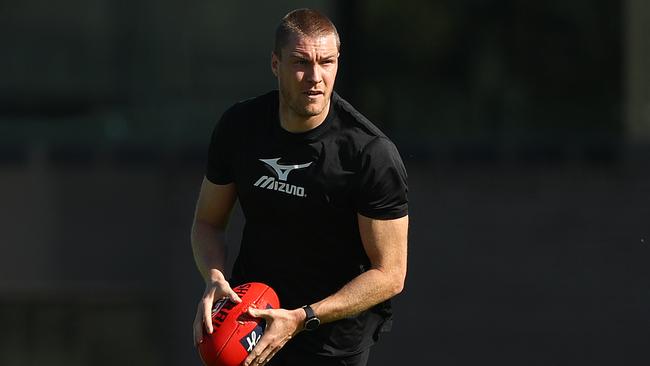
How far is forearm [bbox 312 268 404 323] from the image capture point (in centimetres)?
640

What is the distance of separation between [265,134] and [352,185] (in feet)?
1.62

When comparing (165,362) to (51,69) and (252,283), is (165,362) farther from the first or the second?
(252,283)

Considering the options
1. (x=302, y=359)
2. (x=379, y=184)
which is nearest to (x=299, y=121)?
(x=379, y=184)

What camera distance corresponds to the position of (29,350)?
46.4 ft

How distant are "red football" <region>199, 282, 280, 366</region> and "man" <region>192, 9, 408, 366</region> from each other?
42 millimetres

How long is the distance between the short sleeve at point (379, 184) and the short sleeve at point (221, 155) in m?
0.68

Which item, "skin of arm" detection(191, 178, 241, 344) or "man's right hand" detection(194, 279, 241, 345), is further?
"skin of arm" detection(191, 178, 241, 344)

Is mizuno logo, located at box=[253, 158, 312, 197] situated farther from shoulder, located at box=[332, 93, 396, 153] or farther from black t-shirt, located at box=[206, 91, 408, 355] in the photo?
shoulder, located at box=[332, 93, 396, 153]

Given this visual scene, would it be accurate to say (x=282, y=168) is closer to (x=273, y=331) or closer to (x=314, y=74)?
(x=314, y=74)

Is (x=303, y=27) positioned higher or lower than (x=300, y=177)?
higher

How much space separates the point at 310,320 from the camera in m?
6.30

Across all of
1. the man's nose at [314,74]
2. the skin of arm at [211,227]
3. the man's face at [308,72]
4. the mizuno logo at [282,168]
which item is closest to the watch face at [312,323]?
the skin of arm at [211,227]

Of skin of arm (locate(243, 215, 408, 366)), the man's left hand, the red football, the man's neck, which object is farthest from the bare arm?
the man's neck

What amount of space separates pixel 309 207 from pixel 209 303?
61 centimetres
